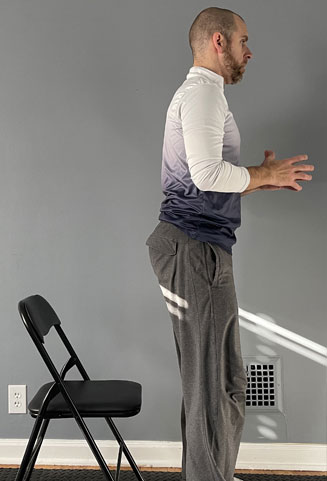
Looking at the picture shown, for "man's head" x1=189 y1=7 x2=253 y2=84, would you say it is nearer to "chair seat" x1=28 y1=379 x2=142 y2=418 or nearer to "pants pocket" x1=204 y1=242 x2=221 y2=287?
"pants pocket" x1=204 y1=242 x2=221 y2=287

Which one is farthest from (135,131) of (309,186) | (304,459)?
(304,459)

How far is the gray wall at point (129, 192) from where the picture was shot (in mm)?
2787

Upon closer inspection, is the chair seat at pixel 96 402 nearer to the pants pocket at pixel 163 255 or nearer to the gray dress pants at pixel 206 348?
the gray dress pants at pixel 206 348

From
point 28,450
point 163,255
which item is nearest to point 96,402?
point 28,450

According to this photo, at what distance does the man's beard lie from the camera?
220cm

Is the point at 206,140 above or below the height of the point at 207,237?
above

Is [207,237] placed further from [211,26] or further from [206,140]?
[211,26]

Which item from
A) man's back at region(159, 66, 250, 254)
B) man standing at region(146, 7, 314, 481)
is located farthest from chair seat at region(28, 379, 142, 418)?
man's back at region(159, 66, 250, 254)

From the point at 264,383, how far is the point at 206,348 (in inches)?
31.5

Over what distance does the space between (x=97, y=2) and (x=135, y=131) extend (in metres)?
0.60

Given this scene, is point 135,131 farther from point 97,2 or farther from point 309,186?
point 309,186

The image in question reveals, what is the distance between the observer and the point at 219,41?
2.19 m

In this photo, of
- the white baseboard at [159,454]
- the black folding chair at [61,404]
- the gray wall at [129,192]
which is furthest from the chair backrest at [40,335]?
the white baseboard at [159,454]

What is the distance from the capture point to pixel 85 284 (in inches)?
112
